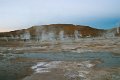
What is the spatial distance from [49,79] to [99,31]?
17839cm

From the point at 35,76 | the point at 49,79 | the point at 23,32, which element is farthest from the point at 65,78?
the point at 23,32

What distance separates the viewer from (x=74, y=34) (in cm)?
17662

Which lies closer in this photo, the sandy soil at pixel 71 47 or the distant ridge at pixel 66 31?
the sandy soil at pixel 71 47

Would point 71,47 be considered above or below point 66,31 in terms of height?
below

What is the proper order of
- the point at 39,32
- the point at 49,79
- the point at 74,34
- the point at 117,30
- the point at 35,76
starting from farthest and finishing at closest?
the point at 39,32, the point at 74,34, the point at 117,30, the point at 35,76, the point at 49,79

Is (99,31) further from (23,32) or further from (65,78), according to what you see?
(65,78)

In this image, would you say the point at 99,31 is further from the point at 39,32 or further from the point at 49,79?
the point at 49,79

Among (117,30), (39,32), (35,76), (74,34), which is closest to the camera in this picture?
(35,76)

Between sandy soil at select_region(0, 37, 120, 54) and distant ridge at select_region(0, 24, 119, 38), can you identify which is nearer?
sandy soil at select_region(0, 37, 120, 54)

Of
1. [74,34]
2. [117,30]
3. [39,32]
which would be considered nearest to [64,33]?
[74,34]

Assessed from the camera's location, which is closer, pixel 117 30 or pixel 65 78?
pixel 65 78

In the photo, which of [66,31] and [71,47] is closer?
[71,47]

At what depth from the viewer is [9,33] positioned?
7003 inches

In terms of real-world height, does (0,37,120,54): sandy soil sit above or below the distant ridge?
below
